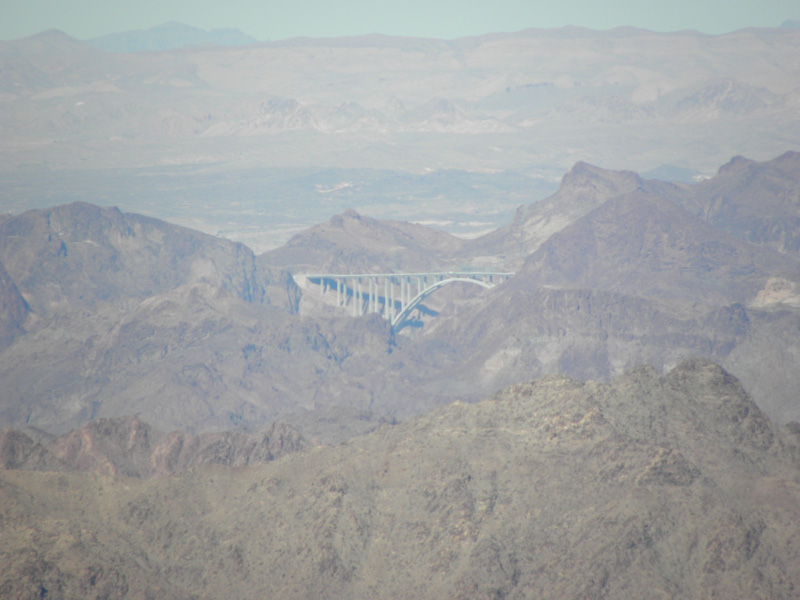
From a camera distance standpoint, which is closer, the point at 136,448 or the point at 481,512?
the point at 481,512

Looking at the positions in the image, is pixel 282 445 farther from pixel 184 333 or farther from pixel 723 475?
pixel 184 333

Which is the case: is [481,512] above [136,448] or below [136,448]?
above

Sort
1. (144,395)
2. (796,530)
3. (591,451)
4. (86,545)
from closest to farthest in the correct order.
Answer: (796,530) → (86,545) → (591,451) → (144,395)

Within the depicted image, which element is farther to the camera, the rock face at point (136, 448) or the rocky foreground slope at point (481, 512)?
the rock face at point (136, 448)

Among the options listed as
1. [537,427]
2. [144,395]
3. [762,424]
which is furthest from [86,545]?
[144,395]

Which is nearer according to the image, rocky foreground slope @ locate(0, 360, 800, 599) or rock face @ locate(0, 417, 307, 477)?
rocky foreground slope @ locate(0, 360, 800, 599)

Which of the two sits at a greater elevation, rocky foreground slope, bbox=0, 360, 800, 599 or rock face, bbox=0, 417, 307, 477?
rocky foreground slope, bbox=0, 360, 800, 599

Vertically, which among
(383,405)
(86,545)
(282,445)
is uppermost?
(86,545)

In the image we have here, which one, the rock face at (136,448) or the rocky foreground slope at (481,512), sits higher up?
the rocky foreground slope at (481,512)
